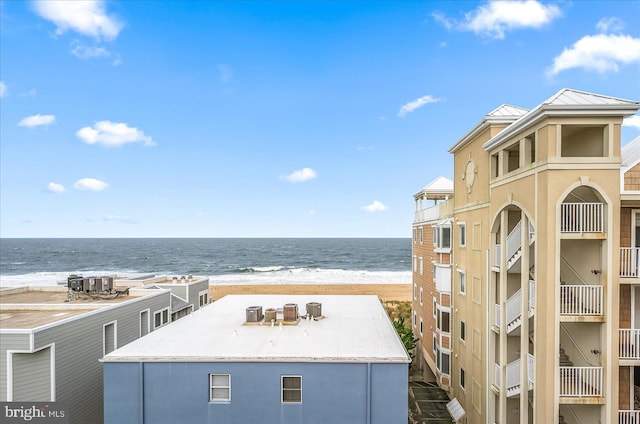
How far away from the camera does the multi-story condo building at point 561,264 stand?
1240cm

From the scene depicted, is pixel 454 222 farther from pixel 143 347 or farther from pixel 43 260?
pixel 43 260

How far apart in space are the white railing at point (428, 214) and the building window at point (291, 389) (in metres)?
16.5

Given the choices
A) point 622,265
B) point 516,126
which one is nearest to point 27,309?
point 516,126

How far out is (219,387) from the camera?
14.0 meters

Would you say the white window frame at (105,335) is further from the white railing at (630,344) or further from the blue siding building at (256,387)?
the white railing at (630,344)

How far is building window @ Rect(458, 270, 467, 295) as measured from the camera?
855 inches

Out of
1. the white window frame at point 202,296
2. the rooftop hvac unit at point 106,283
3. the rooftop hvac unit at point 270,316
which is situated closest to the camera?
the rooftop hvac unit at point 270,316

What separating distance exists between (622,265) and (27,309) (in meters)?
27.0

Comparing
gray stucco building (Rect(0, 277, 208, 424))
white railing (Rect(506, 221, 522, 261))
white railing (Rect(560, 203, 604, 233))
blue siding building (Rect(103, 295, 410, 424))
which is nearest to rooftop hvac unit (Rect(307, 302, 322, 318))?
blue siding building (Rect(103, 295, 410, 424))

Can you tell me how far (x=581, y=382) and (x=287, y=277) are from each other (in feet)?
258

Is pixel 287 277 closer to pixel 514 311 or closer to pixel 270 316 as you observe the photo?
pixel 270 316

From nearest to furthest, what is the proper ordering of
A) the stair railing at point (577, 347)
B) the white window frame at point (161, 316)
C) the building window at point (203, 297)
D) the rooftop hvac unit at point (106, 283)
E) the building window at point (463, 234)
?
the stair railing at point (577, 347)
the building window at point (463, 234)
the white window frame at point (161, 316)
the rooftop hvac unit at point (106, 283)
the building window at point (203, 297)

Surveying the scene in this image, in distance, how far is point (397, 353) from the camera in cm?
1426
